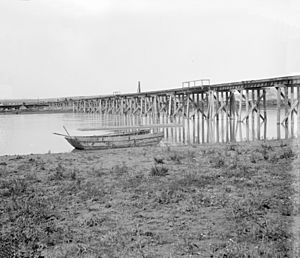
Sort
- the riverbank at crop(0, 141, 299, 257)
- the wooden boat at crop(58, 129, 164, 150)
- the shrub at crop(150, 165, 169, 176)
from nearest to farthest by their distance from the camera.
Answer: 1. the riverbank at crop(0, 141, 299, 257)
2. the shrub at crop(150, 165, 169, 176)
3. the wooden boat at crop(58, 129, 164, 150)

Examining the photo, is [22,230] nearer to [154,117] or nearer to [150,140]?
[150,140]

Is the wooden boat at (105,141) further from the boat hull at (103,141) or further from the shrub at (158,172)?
the shrub at (158,172)

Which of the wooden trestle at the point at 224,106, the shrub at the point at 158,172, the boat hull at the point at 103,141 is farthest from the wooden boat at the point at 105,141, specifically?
the shrub at the point at 158,172

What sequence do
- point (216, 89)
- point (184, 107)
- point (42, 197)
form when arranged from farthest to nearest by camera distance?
point (184, 107)
point (216, 89)
point (42, 197)

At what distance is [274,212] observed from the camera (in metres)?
4.67

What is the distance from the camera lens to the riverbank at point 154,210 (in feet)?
12.8

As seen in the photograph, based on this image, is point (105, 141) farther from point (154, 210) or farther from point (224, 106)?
point (154, 210)

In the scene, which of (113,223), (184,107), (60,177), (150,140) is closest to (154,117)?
(184,107)

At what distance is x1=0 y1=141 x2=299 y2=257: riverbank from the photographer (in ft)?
12.8

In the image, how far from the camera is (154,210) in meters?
5.18

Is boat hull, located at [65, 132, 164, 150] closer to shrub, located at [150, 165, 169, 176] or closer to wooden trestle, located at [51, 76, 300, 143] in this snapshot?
wooden trestle, located at [51, 76, 300, 143]

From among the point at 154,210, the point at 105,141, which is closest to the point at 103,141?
the point at 105,141

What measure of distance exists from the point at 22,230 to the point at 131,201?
1.67 meters

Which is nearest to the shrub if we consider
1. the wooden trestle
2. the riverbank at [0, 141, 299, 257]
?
the riverbank at [0, 141, 299, 257]
